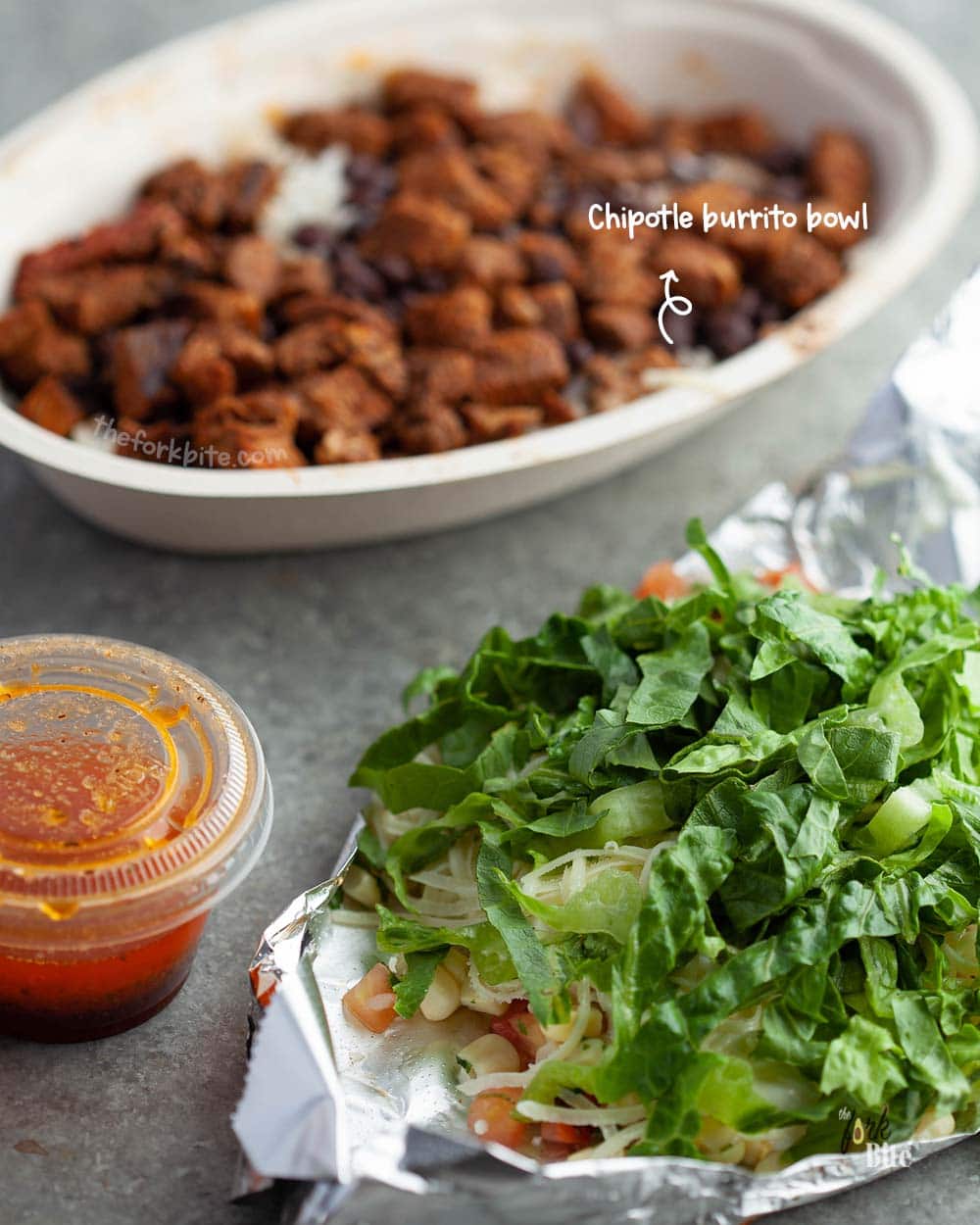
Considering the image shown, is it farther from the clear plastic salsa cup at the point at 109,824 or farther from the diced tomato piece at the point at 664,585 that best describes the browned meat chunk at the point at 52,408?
the diced tomato piece at the point at 664,585

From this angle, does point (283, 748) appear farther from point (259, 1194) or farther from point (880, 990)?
point (880, 990)

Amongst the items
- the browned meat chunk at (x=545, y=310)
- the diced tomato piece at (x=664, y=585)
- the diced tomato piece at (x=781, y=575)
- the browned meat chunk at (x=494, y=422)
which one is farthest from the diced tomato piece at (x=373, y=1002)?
the browned meat chunk at (x=545, y=310)

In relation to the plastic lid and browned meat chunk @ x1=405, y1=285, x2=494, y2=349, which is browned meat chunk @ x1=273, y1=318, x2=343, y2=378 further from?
the plastic lid

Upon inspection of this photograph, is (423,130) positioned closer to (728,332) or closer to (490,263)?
(490,263)

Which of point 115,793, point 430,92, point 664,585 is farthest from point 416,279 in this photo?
point 115,793

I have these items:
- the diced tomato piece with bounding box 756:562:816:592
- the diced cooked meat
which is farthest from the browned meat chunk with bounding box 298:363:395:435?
the diced tomato piece with bounding box 756:562:816:592
